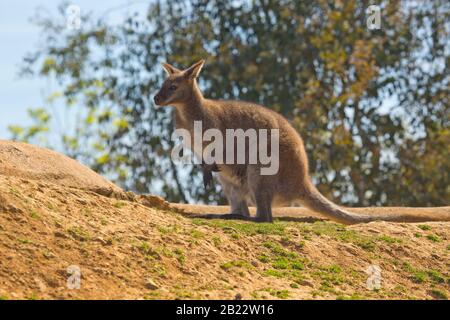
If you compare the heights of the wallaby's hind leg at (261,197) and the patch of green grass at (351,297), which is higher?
the wallaby's hind leg at (261,197)

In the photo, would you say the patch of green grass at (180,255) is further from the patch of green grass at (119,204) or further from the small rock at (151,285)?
the patch of green grass at (119,204)

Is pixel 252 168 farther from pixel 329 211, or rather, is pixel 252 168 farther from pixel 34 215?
pixel 34 215

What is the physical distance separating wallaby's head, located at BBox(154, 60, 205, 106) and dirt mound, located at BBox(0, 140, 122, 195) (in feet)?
4.70

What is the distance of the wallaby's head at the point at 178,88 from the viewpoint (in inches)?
440

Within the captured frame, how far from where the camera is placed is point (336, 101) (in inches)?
667

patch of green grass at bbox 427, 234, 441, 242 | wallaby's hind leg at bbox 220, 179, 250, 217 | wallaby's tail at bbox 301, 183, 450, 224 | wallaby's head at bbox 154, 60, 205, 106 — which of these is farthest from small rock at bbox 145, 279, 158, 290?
wallaby's head at bbox 154, 60, 205, 106

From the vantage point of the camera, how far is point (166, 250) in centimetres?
795

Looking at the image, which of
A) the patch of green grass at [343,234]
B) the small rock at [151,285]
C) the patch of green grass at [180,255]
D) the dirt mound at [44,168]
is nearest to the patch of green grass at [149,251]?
the patch of green grass at [180,255]

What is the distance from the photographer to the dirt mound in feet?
31.4

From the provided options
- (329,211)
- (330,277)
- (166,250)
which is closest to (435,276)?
(330,277)

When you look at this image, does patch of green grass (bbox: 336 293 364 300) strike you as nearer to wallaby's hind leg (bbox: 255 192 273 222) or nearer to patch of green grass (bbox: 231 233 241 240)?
patch of green grass (bbox: 231 233 241 240)

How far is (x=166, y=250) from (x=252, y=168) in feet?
8.80

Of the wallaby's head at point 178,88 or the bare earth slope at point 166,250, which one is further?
the wallaby's head at point 178,88

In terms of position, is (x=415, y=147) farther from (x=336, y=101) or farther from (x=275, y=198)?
(x=275, y=198)
